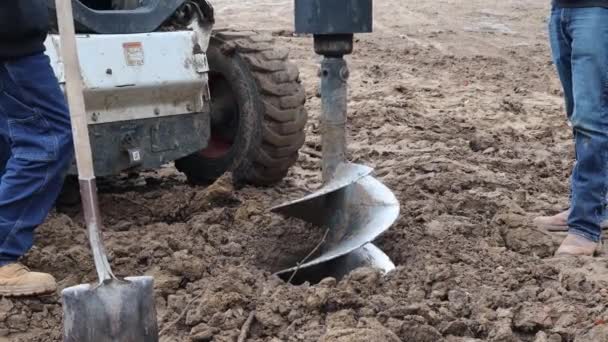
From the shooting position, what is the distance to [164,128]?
4.82 meters

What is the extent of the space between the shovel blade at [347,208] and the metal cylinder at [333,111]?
64 millimetres

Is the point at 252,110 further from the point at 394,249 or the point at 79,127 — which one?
the point at 79,127

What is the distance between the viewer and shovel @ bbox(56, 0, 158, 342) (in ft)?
9.23

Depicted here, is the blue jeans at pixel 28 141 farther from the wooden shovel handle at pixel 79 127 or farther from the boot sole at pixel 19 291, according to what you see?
the wooden shovel handle at pixel 79 127

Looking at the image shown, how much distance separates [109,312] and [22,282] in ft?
2.41

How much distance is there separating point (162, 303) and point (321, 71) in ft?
3.84

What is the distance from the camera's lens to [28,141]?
3432mm

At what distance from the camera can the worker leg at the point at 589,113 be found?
3.87 meters

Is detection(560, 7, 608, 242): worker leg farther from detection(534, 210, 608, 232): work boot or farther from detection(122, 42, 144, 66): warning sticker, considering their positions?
detection(122, 42, 144, 66): warning sticker

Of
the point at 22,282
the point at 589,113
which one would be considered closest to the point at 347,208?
the point at 589,113

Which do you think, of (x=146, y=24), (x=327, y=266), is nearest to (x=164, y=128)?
(x=146, y=24)

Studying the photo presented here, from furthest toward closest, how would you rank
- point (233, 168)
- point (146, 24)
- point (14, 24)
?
point (233, 168) → point (146, 24) → point (14, 24)

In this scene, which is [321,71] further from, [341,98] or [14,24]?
[14,24]

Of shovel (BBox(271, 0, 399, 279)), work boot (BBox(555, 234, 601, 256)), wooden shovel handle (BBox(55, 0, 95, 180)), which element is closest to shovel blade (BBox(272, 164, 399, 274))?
shovel (BBox(271, 0, 399, 279))
